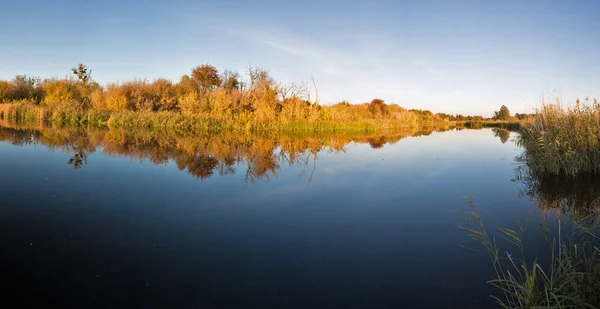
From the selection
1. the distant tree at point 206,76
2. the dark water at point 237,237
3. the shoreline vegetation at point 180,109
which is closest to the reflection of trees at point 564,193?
the dark water at point 237,237

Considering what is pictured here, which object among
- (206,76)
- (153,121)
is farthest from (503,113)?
(153,121)

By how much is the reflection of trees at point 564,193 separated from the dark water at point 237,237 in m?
0.35

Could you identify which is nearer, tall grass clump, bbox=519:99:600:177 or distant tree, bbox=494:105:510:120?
tall grass clump, bbox=519:99:600:177

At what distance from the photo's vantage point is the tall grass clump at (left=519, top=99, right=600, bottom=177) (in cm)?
903

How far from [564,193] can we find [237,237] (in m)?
7.08

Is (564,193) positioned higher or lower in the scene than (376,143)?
lower

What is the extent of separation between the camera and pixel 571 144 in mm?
9250

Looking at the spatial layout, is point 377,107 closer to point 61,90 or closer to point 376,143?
point 376,143

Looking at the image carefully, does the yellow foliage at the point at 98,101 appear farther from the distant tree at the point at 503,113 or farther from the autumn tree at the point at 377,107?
the distant tree at the point at 503,113

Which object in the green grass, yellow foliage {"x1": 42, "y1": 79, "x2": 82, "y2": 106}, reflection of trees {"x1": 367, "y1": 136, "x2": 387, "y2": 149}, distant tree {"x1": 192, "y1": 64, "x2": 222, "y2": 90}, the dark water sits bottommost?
the dark water

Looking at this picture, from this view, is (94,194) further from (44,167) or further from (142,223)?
(44,167)

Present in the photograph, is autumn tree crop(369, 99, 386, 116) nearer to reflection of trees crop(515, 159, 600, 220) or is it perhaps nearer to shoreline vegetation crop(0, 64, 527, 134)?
shoreline vegetation crop(0, 64, 527, 134)

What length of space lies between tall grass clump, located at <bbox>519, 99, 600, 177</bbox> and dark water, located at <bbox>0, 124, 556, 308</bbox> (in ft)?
6.07

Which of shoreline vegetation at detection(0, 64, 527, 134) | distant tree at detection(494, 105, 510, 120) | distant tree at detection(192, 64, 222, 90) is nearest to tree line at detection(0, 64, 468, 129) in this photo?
shoreline vegetation at detection(0, 64, 527, 134)
